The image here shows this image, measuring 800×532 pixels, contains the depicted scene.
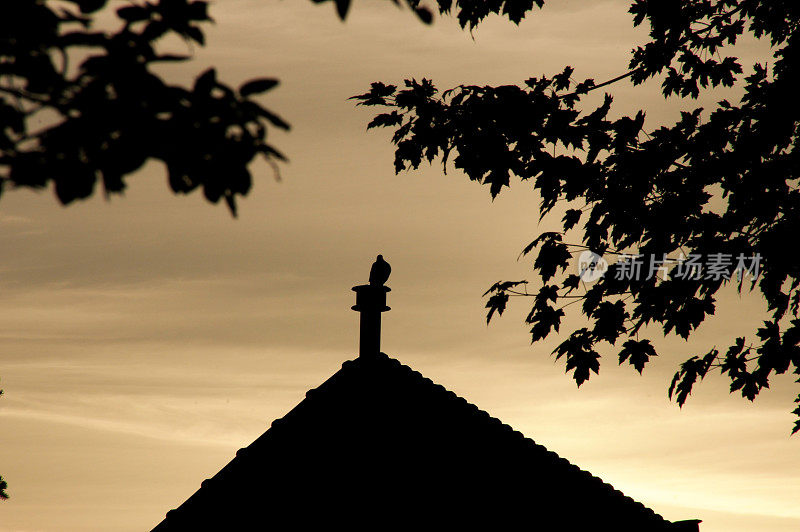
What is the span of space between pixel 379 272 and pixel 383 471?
293cm

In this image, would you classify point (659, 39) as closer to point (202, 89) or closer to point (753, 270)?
point (753, 270)

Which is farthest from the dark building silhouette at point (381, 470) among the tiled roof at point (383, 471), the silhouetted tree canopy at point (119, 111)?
the silhouetted tree canopy at point (119, 111)

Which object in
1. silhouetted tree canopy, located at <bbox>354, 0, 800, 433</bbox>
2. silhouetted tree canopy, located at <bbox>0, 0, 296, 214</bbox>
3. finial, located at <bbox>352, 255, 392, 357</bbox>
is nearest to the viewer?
silhouetted tree canopy, located at <bbox>0, 0, 296, 214</bbox>

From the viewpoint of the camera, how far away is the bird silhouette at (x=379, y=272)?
43.0ft

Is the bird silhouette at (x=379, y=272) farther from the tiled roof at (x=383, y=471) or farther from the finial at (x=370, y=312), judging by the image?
the tiled roof at (x=383, y=471)

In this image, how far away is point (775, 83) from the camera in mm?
8773

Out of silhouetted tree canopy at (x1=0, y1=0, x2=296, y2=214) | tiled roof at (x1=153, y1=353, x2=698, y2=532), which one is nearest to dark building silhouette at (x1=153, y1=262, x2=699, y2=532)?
tiled roof at (x1=153, y1=353, x2=698, y2=532)

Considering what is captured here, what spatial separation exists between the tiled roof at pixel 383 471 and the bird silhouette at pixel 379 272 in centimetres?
111

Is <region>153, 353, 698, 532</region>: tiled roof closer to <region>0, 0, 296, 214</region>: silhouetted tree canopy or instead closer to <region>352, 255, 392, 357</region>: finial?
<region>352, 255, 392, 357</region>: finial

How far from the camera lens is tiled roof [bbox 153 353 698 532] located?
11773 millimetres

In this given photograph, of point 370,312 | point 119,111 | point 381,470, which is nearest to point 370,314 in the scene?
point 370,312

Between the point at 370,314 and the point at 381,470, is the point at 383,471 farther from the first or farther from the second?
the point at 370,314

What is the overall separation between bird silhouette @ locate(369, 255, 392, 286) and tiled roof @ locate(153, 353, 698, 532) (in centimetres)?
111

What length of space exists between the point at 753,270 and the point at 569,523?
5888 millimetres
